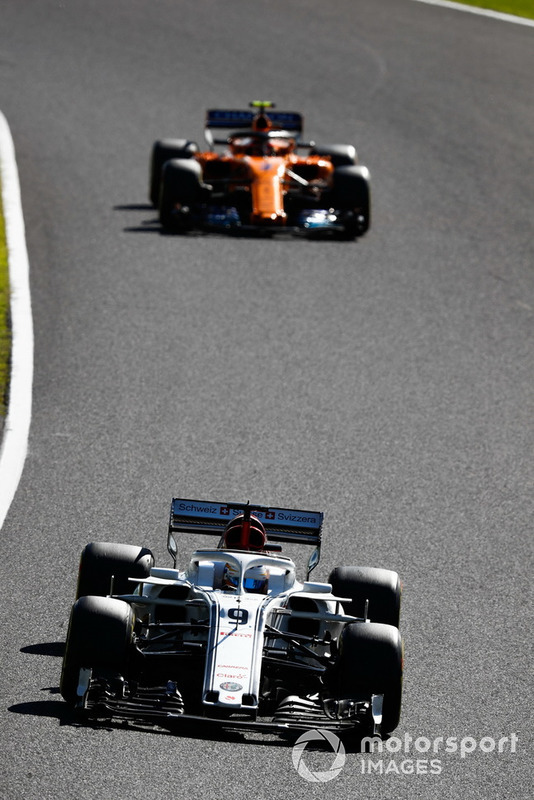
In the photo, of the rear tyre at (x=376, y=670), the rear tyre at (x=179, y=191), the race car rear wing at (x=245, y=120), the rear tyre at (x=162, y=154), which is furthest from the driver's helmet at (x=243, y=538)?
the rear tyre at (x=162, y=154)

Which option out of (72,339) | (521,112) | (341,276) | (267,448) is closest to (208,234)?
(341,276)

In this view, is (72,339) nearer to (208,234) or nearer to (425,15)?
(208,234)

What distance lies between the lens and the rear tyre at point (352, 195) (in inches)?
688

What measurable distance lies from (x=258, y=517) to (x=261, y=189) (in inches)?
351

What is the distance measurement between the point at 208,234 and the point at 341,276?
84.2 inches

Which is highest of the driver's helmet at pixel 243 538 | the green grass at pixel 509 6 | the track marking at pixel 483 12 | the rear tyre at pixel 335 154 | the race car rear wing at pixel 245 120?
the green grass at pixel 509 6

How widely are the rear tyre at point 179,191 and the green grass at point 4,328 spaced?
6.32ft

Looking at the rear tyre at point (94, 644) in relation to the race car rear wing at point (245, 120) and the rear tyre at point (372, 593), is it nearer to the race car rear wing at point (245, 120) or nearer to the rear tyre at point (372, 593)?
the rear tyre at point (372, 593)

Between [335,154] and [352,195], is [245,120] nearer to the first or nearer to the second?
[335,154]

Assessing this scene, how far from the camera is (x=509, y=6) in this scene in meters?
29.9

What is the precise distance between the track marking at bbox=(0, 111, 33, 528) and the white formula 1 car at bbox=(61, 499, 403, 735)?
7.07 feet

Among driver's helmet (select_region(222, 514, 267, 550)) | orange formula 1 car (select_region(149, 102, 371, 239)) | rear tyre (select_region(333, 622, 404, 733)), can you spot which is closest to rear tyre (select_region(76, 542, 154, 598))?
driver's helmet (select_region(222, 514, 267, 550))

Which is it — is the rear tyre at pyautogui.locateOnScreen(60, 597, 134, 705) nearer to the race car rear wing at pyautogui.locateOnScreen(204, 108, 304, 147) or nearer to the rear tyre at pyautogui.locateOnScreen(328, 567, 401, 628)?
the rear tyre at pyautogui.locateOnScreen(328, 567, 401, 628)

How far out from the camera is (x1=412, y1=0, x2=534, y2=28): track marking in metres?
28.8
